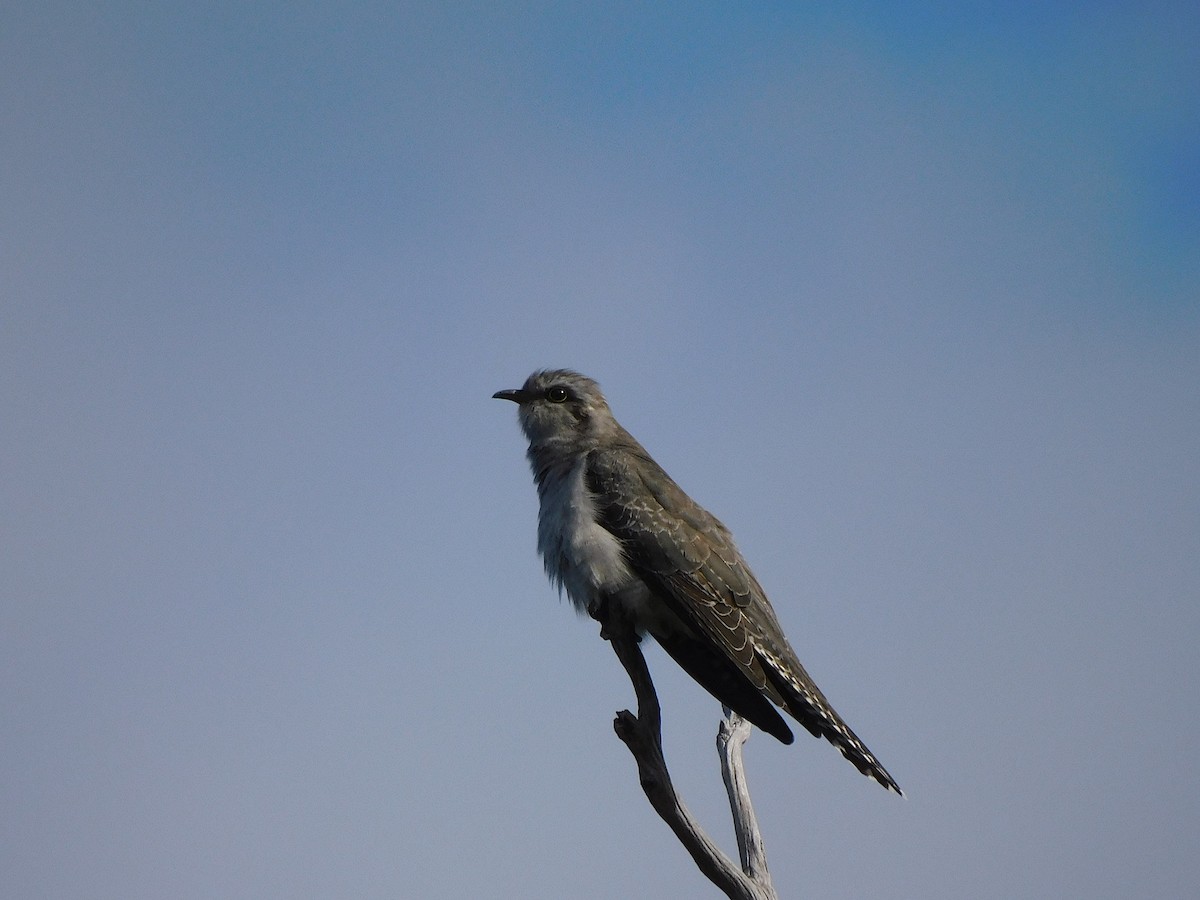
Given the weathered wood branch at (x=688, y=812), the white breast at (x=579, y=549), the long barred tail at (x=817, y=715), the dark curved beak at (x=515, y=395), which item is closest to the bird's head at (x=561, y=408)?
the dark curved beak at (x=515, y=395)

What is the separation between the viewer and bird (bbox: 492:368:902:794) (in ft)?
24.9

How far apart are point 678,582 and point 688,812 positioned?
1903 mm

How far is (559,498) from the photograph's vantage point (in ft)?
28.2

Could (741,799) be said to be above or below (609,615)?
below

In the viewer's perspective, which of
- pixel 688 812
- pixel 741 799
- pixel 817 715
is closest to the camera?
pixel 688 812

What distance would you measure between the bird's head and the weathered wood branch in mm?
2937

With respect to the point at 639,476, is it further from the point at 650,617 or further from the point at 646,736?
the point at 646,736

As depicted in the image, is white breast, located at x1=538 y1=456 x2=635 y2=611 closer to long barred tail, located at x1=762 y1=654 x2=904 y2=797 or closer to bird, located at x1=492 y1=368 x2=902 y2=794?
bird, located at x1=492 y1=368 x2=902 y2=794

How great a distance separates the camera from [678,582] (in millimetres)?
7969

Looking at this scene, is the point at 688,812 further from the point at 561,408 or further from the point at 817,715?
the point at 561,408

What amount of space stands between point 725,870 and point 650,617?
2.22 meters

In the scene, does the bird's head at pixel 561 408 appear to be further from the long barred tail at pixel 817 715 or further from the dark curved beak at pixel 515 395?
the long barred tail at pixel 817 715

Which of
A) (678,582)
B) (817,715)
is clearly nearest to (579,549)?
(678,582)

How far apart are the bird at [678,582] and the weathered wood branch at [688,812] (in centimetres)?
66
